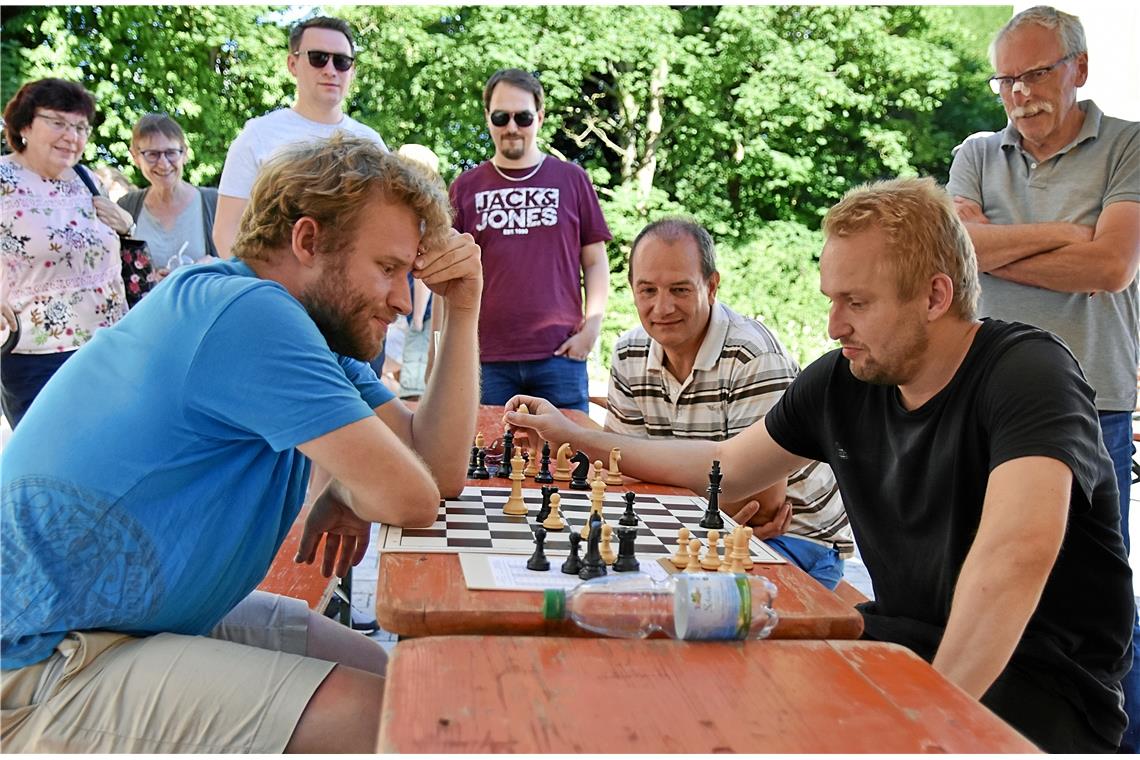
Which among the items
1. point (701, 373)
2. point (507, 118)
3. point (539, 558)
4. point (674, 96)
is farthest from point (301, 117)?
point (674, 96)

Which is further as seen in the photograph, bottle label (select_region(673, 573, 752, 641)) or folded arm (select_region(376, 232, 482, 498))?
folded arm (select_region(376, 232, 482, 498))

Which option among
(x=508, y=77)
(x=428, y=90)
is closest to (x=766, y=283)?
(x=428, y=90)

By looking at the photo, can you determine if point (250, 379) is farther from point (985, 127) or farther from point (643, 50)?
point (985, 127)

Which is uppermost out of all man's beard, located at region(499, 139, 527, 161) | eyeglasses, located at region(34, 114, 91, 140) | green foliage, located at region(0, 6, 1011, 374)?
green foliage, located at region(0, 6, 1011, 374)

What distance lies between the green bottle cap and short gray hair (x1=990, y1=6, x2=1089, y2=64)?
8.45 feet

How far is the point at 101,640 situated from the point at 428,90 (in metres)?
13.5

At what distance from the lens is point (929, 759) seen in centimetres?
119

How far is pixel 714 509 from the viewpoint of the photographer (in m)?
2.44

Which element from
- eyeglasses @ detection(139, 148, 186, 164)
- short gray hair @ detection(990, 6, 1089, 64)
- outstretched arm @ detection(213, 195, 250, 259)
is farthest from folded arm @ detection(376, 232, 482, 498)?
eyeglasses @ detection(139, 148, 186, 164)

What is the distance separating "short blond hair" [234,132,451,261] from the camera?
2.16 meters

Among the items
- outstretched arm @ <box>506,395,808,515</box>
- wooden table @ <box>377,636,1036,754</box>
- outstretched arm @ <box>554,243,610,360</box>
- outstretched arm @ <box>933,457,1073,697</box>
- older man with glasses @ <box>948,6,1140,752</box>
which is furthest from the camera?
outstretched arm @ <box>554,243,610,360</box>

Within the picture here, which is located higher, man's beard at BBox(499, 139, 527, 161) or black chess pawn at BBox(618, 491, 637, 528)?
man's beard at BBox(499, 139, 527, 161)

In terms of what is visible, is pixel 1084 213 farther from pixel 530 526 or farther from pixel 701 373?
pixel 530 526

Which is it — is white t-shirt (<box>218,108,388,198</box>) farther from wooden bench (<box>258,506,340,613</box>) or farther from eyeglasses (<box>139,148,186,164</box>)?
wooden bench (<box>258,506,340,613</box>)
